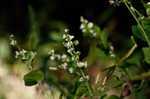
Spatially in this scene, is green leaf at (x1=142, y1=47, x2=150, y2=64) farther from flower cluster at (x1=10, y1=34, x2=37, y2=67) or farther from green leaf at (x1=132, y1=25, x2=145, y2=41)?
flower cluster at (x1=10, y1=34, x2=37, y2=67)

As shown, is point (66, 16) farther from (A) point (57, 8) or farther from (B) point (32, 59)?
(B) point (32, 59)

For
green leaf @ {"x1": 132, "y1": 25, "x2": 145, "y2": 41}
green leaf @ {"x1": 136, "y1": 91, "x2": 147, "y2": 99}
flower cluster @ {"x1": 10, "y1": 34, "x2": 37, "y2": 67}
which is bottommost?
green leaf @ {"x1": 136, "y1": 91, "x2": 147, "y2": 99}

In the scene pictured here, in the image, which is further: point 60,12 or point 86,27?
point 60,12

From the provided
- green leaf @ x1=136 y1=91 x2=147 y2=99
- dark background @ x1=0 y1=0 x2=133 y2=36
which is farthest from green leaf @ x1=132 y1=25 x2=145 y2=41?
dark background @ x1=0 y1=0 x2=133 y2=36

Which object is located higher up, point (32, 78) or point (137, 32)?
point (137, 32)

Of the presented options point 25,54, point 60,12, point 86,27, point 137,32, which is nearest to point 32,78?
point 25,54

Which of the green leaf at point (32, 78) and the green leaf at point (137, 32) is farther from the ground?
the green leaf at point (137, 32)

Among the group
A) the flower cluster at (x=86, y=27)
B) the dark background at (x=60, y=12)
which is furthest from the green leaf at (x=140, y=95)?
the dark background at (x=60, y=12)

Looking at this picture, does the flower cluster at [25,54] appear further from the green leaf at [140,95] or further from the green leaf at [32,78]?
the green leaf at [140,95]

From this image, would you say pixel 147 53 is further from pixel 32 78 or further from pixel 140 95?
pixel 32 78
